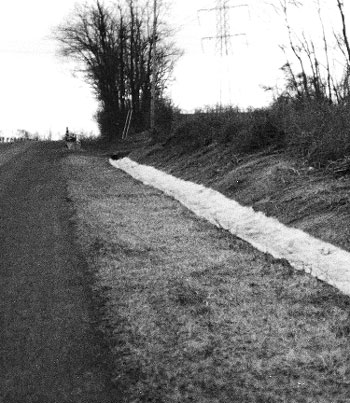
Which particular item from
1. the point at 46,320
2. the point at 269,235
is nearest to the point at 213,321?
the point at 46,320

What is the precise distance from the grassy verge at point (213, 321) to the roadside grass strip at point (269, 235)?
288 mm

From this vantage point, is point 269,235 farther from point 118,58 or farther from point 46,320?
point 118,58

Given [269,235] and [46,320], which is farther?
[269,235]

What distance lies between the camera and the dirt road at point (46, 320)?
3.89m

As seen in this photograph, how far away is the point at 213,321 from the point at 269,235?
12.2 feet

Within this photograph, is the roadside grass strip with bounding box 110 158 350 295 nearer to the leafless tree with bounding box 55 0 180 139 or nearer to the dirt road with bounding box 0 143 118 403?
the dirt road with bounding box 0 143 118 403

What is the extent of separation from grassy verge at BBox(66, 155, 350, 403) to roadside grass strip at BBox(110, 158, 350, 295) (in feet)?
0.94

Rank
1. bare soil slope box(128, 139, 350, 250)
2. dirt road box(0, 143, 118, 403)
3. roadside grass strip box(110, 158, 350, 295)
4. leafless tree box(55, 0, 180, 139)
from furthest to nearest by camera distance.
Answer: leafless tree box(55, 0, 180, 139) → bare soil slope box(128, 139, 350, 250) → roadside grass strip box(110, 158, 350, 295) → dirt road box(0, 143, 118, 403)

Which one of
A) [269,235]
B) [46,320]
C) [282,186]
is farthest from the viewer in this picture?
[282,186]

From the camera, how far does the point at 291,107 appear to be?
1431 cm

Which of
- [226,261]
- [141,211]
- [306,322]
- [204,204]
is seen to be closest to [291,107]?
[204,204]

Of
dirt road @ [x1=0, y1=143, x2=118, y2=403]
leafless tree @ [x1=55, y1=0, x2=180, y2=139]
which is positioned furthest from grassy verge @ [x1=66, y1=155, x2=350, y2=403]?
leafless tree @ [x1=55, y1=0, x2=180, y2=139]

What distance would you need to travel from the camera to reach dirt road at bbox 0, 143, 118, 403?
3887 millimetres

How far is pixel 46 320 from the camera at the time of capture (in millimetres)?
5070
